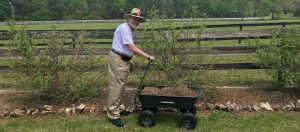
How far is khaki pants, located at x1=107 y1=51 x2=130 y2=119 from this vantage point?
683 centimetres

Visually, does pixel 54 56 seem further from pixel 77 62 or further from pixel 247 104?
pixel 247 104

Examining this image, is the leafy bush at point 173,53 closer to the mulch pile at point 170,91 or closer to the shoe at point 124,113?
the mulch pile at point 170,91

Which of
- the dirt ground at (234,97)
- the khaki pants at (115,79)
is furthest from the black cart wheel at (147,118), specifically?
the dirt ground at (234,97)

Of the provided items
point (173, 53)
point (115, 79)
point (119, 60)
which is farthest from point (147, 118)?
point (173, 53)

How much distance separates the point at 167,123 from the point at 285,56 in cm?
273

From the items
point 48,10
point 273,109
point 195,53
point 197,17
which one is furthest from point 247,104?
point 48,10

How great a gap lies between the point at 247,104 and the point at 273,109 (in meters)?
0.49

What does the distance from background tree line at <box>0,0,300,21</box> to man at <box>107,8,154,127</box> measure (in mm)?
72148

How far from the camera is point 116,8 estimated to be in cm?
8631

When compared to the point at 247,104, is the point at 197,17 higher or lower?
higher

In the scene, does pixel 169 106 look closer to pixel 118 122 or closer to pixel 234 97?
pixel 118 122

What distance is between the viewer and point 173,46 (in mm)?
7695

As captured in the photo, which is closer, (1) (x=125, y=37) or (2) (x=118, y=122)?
(1) (x=125, y=37)

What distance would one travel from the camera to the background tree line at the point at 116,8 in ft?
264
